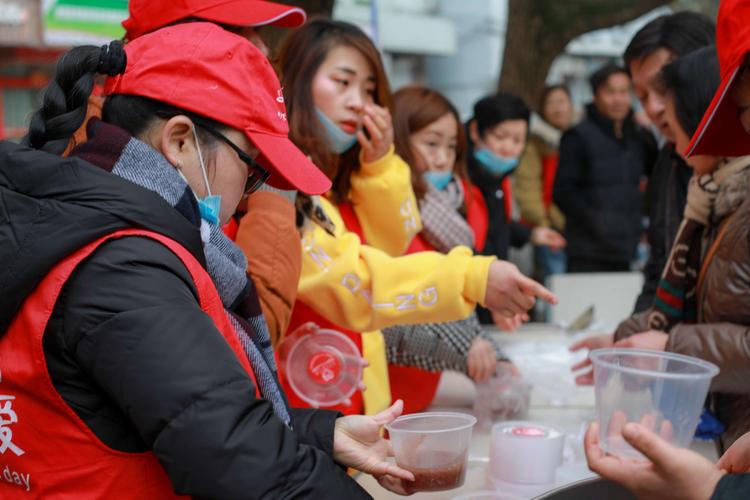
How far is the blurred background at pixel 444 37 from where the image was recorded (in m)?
6.16

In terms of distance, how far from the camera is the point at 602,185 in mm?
Answer: 5223

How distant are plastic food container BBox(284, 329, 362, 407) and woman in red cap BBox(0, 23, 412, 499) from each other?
2.06ft

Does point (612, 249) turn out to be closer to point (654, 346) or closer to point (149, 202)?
point (654, 346)

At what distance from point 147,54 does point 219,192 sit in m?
0.24

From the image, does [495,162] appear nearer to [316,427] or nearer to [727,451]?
[727,451]

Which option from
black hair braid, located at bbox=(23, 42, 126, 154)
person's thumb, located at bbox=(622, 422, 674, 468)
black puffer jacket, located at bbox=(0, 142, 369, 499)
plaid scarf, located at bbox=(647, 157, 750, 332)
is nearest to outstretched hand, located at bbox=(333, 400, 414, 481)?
black puffer jacket, located at bbox=(0, 142, 369, 499)

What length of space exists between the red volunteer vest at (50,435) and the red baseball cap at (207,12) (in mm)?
851

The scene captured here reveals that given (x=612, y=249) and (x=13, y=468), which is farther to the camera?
(x=612, y=249)

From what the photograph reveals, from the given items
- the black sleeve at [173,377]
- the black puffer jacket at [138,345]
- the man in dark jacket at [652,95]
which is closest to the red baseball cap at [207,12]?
the black puffer jacket at [138,345]

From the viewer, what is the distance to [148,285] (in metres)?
1.01

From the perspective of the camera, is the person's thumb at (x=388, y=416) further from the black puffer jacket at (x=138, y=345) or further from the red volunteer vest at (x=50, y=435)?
the red volunteer vest at (x=50, y=435)

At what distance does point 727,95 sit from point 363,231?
115 cm

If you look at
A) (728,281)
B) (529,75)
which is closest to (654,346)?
(728,281)

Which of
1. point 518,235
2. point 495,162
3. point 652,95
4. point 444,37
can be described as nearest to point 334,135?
point 652,95
